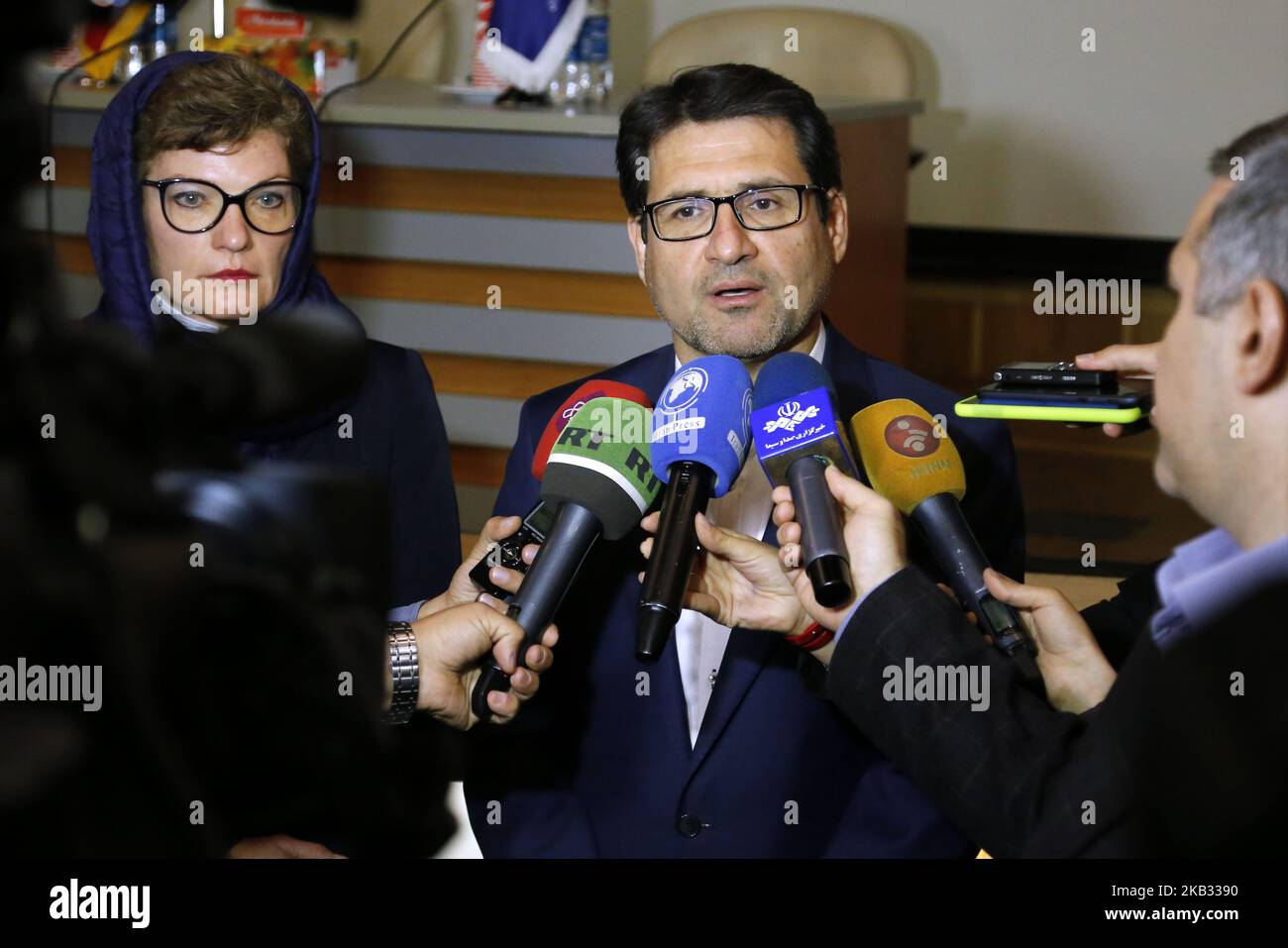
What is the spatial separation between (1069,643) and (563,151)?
2.24m

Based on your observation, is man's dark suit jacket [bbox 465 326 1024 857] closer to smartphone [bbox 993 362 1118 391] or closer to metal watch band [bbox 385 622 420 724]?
metal watch band [bbox 385 622 420 724]

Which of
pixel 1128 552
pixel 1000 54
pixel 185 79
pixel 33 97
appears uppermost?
pixel 1000 54

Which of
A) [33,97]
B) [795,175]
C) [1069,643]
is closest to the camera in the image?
[33,97]

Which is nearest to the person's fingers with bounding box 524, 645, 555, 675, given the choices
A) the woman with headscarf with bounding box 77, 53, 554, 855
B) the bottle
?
the woman with headscarf with bounding box 77, 53, 554, 855

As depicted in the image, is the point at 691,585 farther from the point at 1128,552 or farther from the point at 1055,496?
the point at 1055,496

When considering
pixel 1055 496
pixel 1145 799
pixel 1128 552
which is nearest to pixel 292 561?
pixel 1145 799

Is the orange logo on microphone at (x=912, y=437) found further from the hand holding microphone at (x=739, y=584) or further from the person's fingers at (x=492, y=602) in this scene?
the person's fingers at (x=492, y=602)

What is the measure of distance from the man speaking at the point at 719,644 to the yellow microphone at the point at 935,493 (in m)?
0.15

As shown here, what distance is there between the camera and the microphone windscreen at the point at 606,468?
1.31 metres

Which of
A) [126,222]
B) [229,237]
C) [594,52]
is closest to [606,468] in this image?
[229,237]

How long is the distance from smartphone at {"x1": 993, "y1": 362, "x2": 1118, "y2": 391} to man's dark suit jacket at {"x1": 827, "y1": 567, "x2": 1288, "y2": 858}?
0.68 feet

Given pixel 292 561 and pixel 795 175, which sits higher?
pixel 795 175

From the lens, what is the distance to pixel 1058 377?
4.13ft

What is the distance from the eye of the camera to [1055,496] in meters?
4.46
